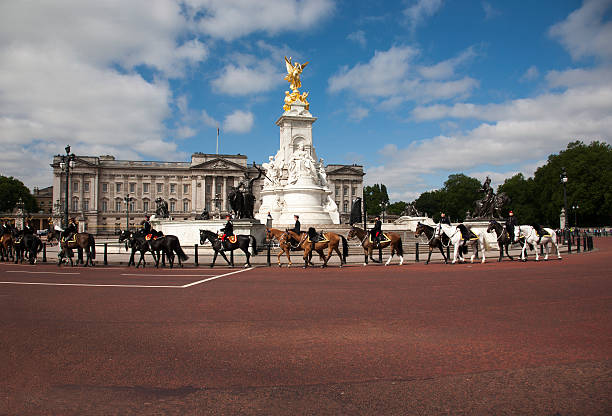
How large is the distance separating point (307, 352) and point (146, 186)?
120 metres

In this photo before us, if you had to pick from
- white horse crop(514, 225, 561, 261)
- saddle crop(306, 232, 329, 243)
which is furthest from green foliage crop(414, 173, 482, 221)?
saddle crop(306, 232, 329, 243)

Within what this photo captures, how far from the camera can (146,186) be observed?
388 feet

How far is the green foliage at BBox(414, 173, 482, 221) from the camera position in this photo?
386 ft

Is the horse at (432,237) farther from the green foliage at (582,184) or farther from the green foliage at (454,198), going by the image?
A: the green foliage at (454,198)

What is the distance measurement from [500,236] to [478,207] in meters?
13.8

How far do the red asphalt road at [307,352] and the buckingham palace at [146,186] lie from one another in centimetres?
10434

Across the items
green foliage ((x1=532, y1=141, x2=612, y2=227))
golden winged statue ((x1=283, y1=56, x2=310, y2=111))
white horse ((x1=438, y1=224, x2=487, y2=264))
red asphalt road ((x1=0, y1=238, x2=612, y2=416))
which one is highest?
golden winged statue ((x1=283, y1=56, x2=310, y2=111))

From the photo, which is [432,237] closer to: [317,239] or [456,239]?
[456,239]

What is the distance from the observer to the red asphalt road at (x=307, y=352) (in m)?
4.35

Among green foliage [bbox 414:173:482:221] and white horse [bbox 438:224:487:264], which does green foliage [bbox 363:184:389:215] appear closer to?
green foliage [bbox 414:173:482:221]

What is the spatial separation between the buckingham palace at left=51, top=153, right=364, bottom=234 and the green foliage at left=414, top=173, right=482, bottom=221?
82.6ft

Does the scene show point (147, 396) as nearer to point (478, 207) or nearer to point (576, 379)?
point (576, 379)

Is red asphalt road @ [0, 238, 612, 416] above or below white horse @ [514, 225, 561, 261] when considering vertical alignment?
below

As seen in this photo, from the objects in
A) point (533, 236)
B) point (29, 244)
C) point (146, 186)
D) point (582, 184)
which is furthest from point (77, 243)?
point (146, 186)
